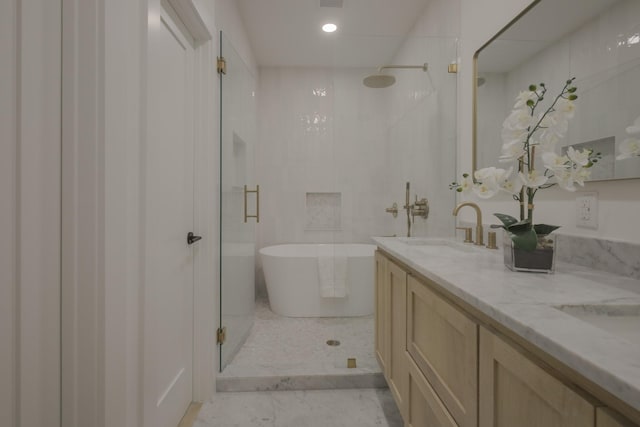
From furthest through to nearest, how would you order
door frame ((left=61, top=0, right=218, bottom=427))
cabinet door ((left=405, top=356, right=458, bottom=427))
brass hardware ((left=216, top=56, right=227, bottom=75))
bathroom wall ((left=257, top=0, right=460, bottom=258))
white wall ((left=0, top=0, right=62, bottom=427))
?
1. bathroom wall ((left=257, top=0, right=460, bottom=258))
2. brass hardware ((left=216, top=56, right=227, bottom=75))
3. cabinet door ((left=405, top=356, right=458, bottom=427))
4. door frame ((left=61, top=0, right=218, bottom=427))
5. white wall ((left=0, top=0, right=62, bottom=427))

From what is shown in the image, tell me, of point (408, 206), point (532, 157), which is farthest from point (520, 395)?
point (408, 206)

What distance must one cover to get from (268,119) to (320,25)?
45.5 inches

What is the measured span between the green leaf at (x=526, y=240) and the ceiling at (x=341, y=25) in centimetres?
188

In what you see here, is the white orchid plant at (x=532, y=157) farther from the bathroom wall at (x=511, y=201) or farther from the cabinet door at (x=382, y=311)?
the cabinet door at (x=382, y=311)

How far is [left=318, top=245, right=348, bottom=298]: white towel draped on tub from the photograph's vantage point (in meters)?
2.61

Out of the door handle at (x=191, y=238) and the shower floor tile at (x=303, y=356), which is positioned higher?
the door handle at (x=191, y=238)

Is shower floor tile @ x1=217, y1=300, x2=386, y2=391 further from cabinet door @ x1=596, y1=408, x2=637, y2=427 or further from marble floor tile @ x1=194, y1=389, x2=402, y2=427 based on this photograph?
cabinet door @ x1=596, y1=408, x2=637, y2=427

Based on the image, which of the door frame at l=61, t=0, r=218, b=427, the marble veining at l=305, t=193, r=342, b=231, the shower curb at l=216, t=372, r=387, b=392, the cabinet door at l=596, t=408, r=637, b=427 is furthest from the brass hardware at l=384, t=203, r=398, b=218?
the cabinet door at l=596, t=408, r=637, b=427

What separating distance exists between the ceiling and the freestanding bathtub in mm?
1676

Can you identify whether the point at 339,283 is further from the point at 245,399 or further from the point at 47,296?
the point at 47,296

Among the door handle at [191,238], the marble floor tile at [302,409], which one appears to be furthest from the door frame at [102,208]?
the marble floor tile at [302,409]

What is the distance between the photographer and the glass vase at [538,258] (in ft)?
3.10

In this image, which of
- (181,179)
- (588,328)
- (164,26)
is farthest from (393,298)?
(164,26)

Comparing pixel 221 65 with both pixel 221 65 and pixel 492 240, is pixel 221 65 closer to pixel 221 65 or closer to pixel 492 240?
pixel 221 65
